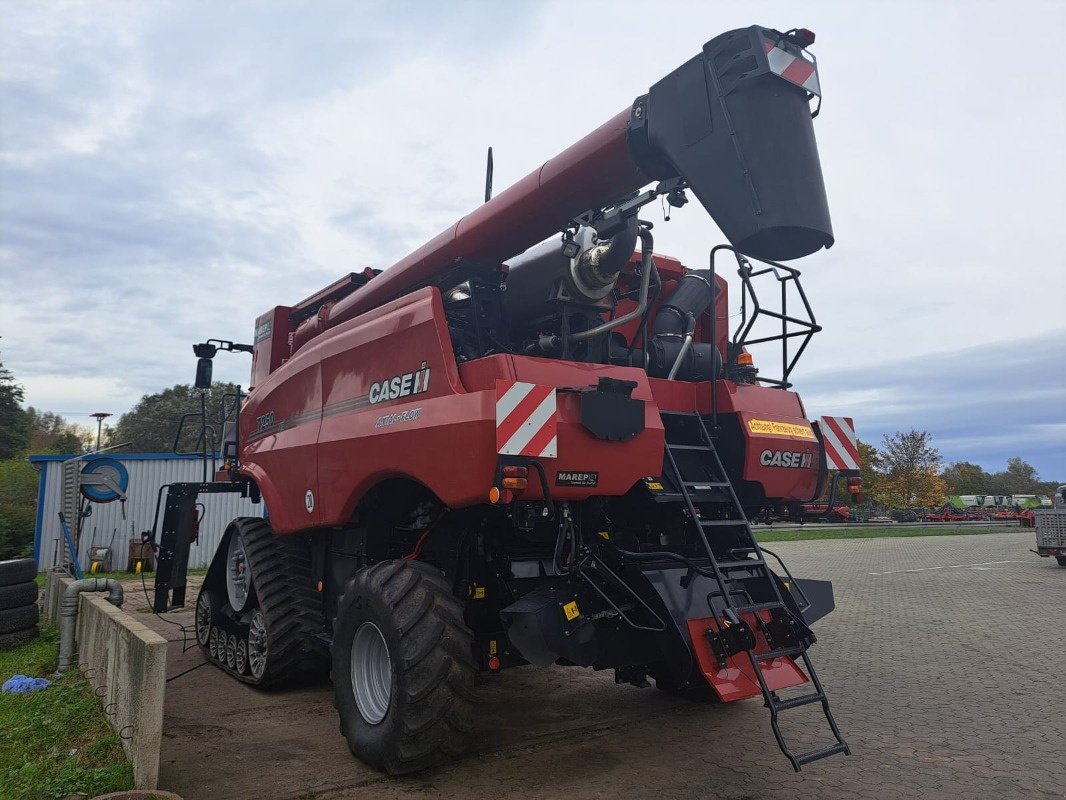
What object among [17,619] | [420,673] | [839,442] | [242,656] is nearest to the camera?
[420,673]

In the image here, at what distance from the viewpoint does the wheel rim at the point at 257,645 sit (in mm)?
6273

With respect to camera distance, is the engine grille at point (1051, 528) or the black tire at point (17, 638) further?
the engine grille at point (1051, 528)

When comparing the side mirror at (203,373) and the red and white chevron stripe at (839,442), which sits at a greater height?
the side mirror at (203,373)

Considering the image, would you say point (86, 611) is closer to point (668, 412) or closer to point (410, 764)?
point (410, 764)

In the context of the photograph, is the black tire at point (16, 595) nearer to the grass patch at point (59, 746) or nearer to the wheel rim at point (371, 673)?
the grass patch at point (59, 746)

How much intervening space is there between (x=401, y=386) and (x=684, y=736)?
3.02 meters

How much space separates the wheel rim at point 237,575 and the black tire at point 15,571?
2.67 metres

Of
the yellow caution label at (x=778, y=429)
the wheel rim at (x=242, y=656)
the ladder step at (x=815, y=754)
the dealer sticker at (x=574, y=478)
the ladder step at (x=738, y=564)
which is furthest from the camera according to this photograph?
the wheel rim at (x=242, y=656)

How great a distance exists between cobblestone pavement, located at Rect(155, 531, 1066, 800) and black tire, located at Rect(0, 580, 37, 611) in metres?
1.65

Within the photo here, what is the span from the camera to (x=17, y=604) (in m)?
8.07

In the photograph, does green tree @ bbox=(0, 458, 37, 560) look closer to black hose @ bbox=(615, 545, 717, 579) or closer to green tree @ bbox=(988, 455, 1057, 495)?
black hose @ bbox=(615, 545, 717, 579)

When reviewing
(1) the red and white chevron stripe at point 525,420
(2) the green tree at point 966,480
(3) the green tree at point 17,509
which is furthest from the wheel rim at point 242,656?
(2) the green tree at point 966,480

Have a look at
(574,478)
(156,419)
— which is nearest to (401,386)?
(574,478)

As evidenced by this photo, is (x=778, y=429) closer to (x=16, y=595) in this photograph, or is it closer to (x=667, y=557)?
(x=667, y=557)
